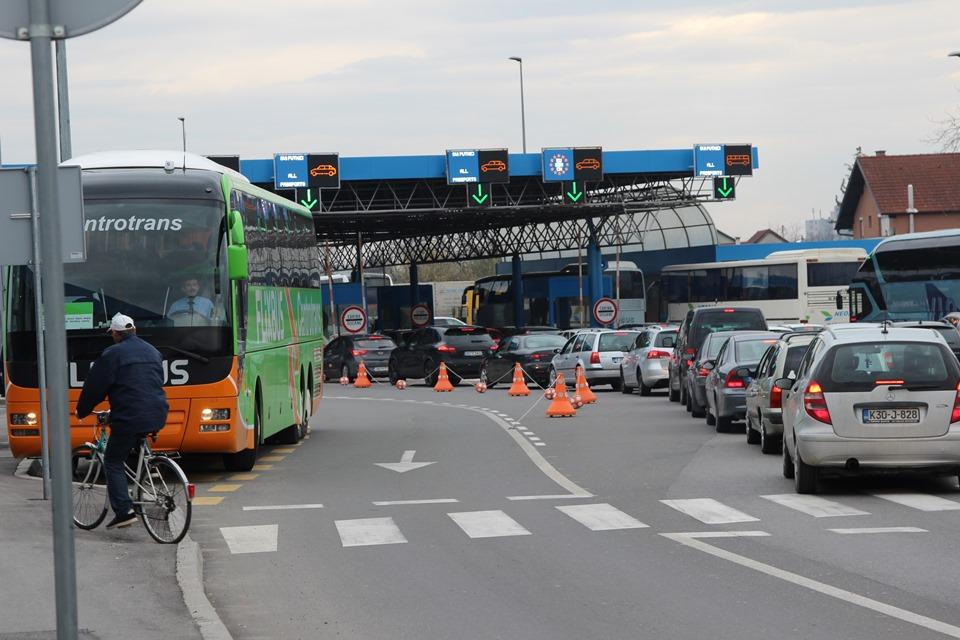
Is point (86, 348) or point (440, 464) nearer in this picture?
point (86, 348)

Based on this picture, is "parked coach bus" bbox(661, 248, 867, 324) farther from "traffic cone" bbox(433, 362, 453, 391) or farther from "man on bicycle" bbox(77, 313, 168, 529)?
"man on bicycle" bbox(77, 313, 168, 529)

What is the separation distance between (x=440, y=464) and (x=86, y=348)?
472cm

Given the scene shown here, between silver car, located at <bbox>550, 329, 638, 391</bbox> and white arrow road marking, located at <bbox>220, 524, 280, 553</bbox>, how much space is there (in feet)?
84.3

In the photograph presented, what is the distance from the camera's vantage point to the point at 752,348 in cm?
2455

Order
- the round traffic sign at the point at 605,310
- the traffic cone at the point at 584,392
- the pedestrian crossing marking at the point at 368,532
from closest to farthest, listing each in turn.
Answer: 1. the pedestrian crossing marking at the point at 368,532
2. the traffic cone at the point at 584,392
3. the round traffic sign at the point at 605,310

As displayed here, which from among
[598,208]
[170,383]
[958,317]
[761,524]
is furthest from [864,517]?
[598,208]

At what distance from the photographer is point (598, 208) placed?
6056cm

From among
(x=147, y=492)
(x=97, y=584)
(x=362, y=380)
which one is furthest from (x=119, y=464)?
(x=362, y=380)

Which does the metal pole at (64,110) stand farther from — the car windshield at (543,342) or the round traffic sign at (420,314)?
the round traffic sign at (420,314)

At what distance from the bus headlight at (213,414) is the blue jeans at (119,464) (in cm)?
468

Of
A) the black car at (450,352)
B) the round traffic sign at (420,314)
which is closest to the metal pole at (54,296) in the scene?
the black car at (450,352)

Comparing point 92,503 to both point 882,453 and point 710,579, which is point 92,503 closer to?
point 710,579

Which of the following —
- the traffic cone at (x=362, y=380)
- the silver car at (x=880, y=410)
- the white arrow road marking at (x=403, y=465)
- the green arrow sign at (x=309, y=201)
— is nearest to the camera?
the silver car at (x=880, y=410)

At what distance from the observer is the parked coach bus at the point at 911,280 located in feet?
136
